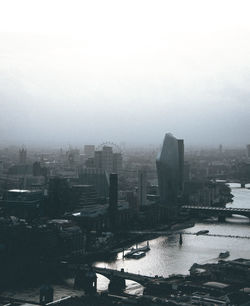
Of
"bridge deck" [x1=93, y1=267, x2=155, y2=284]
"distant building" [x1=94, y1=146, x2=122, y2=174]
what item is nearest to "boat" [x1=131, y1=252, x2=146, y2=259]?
"bridge deck" [x1=93, y1=267, x2=155, y2=284]

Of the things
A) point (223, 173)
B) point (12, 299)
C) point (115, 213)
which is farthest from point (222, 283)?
point (223, 173)

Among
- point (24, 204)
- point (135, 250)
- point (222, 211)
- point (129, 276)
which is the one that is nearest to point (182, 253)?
point (135, 250)

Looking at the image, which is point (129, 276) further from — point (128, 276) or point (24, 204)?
point (24, 204)

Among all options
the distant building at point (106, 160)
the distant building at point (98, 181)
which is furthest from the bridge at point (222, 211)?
the distant building at point (106, 160)

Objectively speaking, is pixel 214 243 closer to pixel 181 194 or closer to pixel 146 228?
pixel 146 228

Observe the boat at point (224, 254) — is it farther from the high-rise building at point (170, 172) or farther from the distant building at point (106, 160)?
the distant building at point (106, 160)

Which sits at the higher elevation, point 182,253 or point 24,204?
point 24,204
